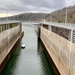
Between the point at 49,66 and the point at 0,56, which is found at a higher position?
the point at 0,56

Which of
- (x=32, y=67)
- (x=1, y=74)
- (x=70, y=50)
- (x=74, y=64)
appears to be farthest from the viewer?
(x=32, y=67)

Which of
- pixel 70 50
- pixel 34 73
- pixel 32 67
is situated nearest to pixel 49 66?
pixel 32 67

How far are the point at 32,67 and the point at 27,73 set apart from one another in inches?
131

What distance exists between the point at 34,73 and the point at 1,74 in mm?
4698

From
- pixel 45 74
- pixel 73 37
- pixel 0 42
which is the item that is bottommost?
pixel 45 74

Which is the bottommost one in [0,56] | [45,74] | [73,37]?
[45,74]

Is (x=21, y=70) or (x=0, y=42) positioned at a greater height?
(x=0, y=42)

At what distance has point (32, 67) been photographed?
30234 millimetres

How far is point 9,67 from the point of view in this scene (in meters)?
30.4

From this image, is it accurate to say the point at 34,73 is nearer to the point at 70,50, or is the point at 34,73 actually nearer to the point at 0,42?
the point at 0,42

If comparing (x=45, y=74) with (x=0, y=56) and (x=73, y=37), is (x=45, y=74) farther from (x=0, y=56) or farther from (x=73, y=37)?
(x=73, y=37)

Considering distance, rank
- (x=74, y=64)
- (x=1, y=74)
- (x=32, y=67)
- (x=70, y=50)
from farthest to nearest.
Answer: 1. (x=32, y=67)
2. (x=1, y=74)
3. (x=70, y=50)
4. (x=74, y=64)

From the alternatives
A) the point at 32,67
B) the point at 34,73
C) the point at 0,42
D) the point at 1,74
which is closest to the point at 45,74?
the point at 34,73

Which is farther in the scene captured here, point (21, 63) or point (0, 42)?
point (21, 63)
